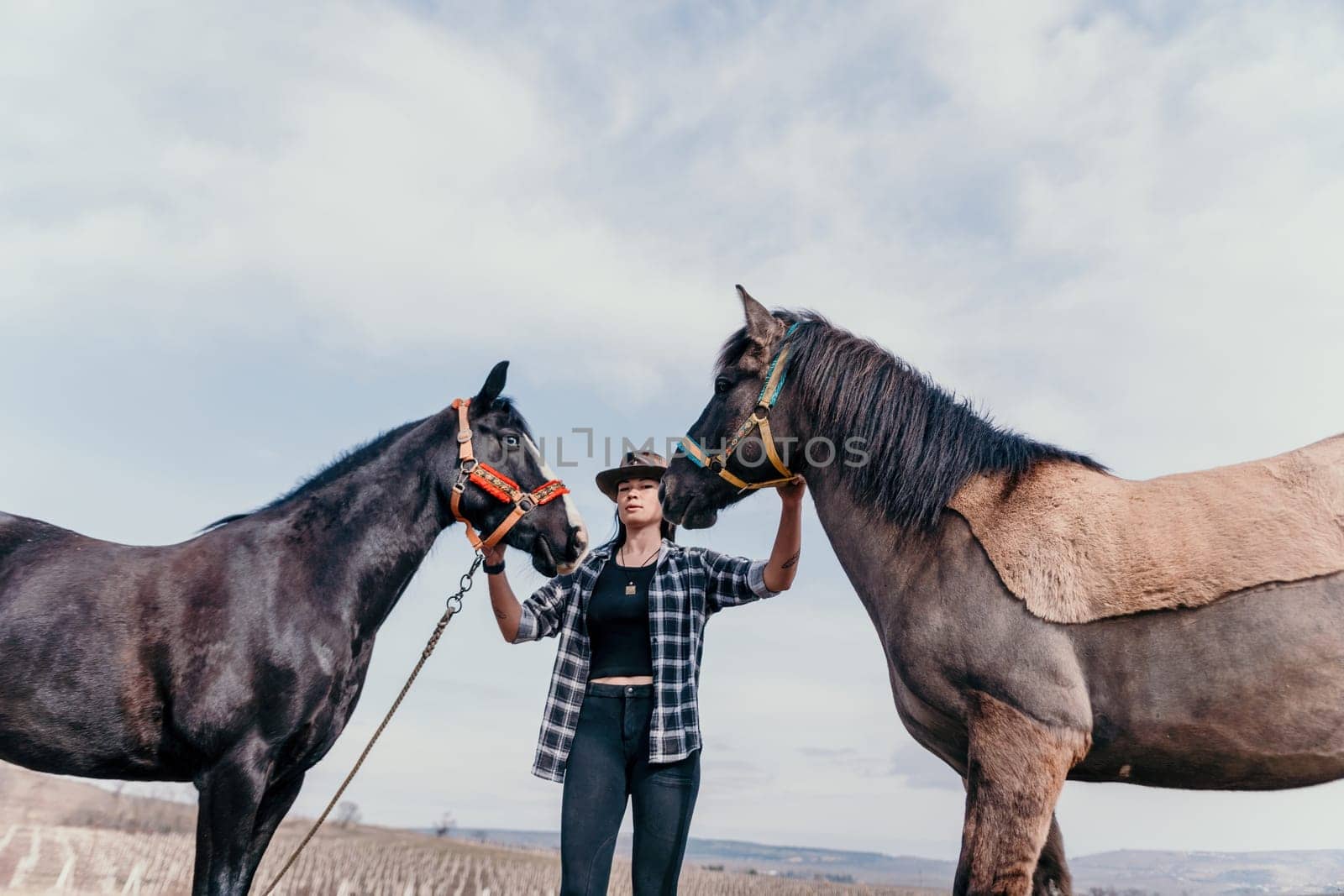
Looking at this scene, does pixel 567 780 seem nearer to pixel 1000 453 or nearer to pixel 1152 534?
pixel 1000 453

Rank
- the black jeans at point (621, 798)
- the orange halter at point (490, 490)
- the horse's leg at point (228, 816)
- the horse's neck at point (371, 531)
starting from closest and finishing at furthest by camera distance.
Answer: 1. the black jeans at point (621, 798)
2. the horse's leg at point (228, 816)
3. the horse's neck at point (371, 531)
4. the orange halter at point (490, 490)

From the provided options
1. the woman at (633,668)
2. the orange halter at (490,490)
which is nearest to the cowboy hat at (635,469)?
the woman at (633,668)

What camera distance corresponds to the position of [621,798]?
390 cm

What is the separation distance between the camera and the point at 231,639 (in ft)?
14.2

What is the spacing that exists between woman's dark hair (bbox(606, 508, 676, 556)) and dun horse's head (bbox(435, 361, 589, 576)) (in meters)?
0.31

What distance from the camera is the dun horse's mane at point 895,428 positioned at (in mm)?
3859

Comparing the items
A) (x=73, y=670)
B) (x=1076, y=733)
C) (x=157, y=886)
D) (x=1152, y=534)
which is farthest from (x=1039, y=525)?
(x=157, y=886)

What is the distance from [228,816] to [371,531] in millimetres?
1576

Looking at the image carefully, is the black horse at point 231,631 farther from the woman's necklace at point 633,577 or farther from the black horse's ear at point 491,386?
the woman's necklace at point 633,577

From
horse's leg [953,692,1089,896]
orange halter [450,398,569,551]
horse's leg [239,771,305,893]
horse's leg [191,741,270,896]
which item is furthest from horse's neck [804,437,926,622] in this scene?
horse's leg [239,771,305,893]

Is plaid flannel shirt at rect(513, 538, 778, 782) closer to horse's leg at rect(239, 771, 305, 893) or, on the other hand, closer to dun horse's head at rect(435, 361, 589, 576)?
dun horse's head at rect(435, 361, 589, 576)

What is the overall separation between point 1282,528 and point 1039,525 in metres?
0.86

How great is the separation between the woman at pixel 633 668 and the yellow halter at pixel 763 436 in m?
0.24

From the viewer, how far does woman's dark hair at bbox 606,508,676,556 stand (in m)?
4.64
